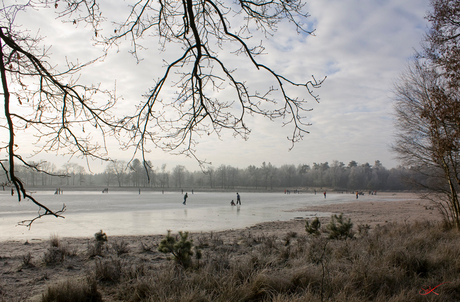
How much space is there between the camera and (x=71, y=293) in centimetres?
453

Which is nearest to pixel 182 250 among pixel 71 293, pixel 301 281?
pixel 71 293

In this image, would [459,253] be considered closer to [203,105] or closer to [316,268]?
[316,268]

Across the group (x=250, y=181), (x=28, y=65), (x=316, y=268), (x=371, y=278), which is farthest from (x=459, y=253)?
(x=250, y=181)

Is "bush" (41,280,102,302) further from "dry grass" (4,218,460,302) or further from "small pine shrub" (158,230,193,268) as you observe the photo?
"small pine shrub" (158,230,193,268)

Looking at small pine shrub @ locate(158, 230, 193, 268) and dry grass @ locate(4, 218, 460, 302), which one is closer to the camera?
dry grass @ locate(4, 218, 460, 302)

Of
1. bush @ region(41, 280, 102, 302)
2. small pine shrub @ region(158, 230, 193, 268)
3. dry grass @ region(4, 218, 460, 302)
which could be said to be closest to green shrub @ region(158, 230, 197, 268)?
small pine shrub @ region(158, 230, 193, 268)

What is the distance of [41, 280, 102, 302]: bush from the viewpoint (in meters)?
4.43

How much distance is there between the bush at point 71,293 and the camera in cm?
443

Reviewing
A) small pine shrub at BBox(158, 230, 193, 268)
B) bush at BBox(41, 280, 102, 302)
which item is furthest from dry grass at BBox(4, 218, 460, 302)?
small pine shrub at BBox(158, 230, 193, 268)

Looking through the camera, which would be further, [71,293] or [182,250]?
[182,250]

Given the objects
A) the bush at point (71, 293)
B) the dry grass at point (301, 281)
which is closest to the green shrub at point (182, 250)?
the dry grass at point (301, 281)

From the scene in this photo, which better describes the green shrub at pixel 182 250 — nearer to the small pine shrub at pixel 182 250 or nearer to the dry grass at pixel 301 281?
the small pine shrub at pixel 182 250

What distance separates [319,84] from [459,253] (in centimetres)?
552

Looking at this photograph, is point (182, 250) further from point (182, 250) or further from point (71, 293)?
point (71, 293)
